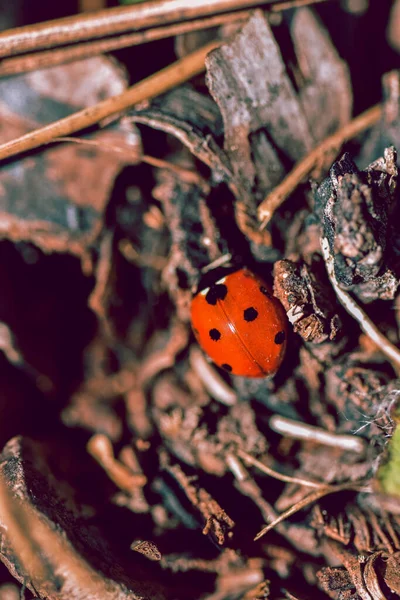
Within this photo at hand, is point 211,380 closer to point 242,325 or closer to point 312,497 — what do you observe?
point 242,325

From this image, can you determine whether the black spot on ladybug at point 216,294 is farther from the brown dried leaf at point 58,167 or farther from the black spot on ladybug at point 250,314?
the brown dried leaf at point 58,167

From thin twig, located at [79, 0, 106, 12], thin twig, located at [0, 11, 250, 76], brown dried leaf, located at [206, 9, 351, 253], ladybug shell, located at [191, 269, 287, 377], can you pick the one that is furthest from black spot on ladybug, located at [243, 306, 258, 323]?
thin twig, located at [79, 0, 106, 12]

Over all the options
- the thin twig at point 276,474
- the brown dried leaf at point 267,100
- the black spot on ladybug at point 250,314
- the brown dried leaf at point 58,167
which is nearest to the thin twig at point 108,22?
the brown dried leaf at point 58,167

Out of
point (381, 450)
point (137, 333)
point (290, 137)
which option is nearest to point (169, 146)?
point (290, 137)

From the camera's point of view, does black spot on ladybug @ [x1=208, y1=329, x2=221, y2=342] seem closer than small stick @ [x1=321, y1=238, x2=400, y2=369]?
No

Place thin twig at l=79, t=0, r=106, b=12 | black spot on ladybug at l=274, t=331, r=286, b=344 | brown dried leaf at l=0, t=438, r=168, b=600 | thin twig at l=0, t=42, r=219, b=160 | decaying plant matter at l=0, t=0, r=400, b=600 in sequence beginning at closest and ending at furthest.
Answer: brown dried leaf at l=0, t=438, r=168, b=600 < decaying plant matter at l=0, t=0, r=400, b=600 < black spot on ladybug at l=274, t=331, r=286, b=344 < thin twig at l=0, t=42, r=219, b=160 < thin twig at l=79, t=0, r=106, b=12

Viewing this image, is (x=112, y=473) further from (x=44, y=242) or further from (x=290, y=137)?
(x=290, y=137)

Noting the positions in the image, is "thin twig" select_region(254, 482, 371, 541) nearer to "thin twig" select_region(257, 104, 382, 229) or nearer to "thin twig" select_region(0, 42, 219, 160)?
"thin twig" select_region(257, 104, 382, 229)
